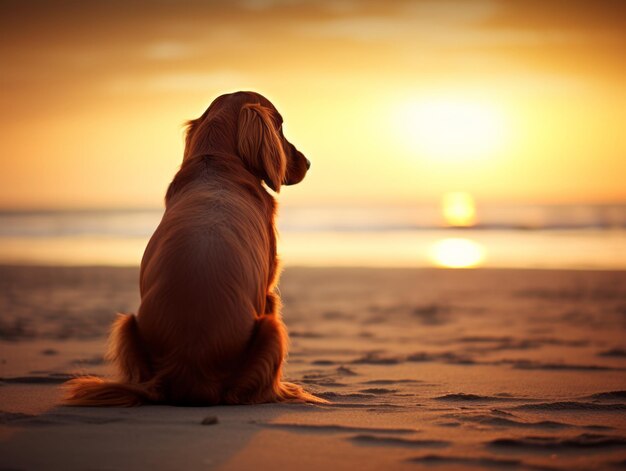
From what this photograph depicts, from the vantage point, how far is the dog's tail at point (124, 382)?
4230 millimetres

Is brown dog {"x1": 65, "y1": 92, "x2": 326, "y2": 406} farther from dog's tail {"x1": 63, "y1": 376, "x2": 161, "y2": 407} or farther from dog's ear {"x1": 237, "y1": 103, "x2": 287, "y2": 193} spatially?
dog's ear {"x1": 237, "y1": 103, "x2": 287, "y2": 193}

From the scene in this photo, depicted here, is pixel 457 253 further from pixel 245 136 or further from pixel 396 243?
pixel 245 136

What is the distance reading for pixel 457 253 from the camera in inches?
890

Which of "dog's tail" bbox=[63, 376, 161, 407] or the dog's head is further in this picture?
the dog's head

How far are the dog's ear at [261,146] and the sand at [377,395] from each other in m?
1.43

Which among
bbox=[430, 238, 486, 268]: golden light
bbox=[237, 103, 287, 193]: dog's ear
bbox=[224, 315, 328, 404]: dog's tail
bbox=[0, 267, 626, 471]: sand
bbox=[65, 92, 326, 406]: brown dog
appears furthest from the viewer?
bbox=[430, 238, 486, 268]: golden light

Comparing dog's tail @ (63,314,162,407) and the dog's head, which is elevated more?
the dog's head

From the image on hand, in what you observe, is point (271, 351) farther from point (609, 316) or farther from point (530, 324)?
point (609, 316)

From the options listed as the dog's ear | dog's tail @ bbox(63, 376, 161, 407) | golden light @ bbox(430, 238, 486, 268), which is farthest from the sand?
golden light @ bbox(430, 238, 486, 268)

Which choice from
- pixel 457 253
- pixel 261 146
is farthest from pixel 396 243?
pixel 261 146

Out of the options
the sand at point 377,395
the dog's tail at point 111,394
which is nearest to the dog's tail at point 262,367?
the sand at point 377,395

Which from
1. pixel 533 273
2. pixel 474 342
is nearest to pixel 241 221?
pixel 474 342

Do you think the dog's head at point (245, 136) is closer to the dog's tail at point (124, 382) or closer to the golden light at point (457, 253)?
the dog's tail at point (124, 382)

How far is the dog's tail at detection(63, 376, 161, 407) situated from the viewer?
4.22 metres
